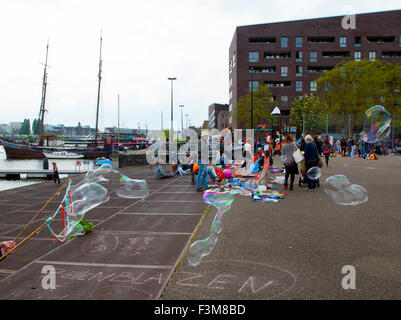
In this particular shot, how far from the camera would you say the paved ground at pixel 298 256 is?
4020 millimetres

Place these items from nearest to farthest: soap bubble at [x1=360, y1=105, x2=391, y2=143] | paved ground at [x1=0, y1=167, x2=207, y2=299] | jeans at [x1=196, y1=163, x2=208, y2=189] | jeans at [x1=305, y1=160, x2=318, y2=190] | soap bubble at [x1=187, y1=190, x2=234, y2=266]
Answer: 1. paved ground at [x1=0, y1=167, x2=207, y2=299]
2. soap bubble at [x1=187, y1=190, x2=234, y2=266]
3. soap bubble at [x1=360, y1=105, x2=391, y2=143]
4. jeans at [x1=305, y1=160, x2=318, y2=190]
5. jeans at [x1=196, y1=163, x2=208, y2=189]

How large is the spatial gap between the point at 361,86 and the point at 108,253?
155 ft

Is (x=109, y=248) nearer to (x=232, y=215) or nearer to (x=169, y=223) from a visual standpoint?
(x=169, y=223)

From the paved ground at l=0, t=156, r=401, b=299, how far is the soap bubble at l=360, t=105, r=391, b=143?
3.52 meters

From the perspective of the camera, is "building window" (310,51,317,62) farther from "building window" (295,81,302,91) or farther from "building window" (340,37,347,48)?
"building window" (340,37,347,48)

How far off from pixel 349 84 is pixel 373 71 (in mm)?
3407

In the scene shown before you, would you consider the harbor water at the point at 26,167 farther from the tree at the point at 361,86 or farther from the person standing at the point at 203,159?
the tree at the point at 361,86

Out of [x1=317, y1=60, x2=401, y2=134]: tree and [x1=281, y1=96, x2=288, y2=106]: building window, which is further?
[x1=281, y1=96, x2=288, y2=106]: building window

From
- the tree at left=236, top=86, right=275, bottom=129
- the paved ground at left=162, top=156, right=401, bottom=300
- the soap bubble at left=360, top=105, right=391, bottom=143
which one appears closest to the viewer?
the paved ground at left=162, top=156, right=401, bottom=300

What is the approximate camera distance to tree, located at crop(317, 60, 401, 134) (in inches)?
1719

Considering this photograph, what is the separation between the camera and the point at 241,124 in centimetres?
6412

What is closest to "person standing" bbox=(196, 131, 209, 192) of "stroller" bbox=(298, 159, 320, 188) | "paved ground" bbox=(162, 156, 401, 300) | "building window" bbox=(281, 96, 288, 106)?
"paved ground" bbox=(162, 156, 401, 300)

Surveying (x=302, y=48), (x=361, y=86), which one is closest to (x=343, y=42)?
(x=302, y=48)

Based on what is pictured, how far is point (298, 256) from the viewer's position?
515 centimetres
